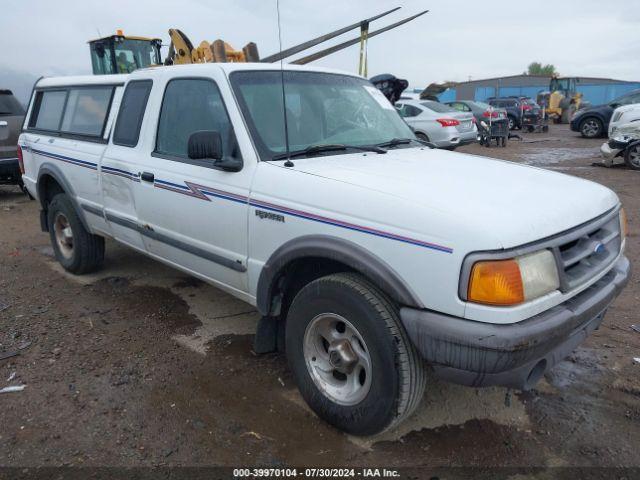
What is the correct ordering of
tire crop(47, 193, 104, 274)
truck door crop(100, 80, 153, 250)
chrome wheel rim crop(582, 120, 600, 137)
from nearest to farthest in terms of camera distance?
1. truck door crop(100, 80, 153, 250)
2. tire crop(47, 193, 104, 274)
3. chrome wheel rim crop(582, 120, 600, 137)

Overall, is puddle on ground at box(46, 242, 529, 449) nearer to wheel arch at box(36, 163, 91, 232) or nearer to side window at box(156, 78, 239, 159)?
wheel arch at box(36, 163, 91, 232)

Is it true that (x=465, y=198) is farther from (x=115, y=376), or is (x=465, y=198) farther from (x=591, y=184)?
(x=115, y=376)

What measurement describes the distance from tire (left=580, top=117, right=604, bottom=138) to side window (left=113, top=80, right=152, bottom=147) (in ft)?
66.3

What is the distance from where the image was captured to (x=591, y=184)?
2.92 m

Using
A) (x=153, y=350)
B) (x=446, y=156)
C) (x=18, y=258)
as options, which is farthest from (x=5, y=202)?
(x=446, y=156)

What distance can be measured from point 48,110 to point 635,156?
37.8 ft

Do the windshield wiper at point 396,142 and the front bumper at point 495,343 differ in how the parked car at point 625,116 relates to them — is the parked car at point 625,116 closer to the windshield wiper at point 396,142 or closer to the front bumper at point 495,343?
the windshield wiper at point 396,142

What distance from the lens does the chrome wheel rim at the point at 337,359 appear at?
258 centimetres

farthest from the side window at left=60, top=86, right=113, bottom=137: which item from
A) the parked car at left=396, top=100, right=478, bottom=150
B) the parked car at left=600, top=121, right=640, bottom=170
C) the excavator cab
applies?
the parked car at left=600, top=121, right=640, bottom=170

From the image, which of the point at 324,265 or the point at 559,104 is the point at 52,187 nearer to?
the point at 324,265

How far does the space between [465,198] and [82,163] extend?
11.5 feet

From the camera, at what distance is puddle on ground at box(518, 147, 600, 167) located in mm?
13508

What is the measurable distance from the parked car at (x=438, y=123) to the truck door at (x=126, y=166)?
10160 millimetres

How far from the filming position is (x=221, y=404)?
3021 mm
